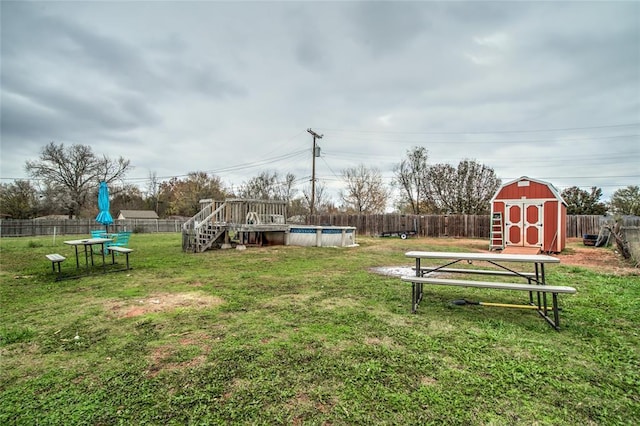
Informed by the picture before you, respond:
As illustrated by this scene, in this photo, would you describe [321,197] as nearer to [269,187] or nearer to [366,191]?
[269,187]

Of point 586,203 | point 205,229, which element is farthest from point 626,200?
point 205,229

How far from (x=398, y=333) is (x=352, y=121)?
1837 centimetres

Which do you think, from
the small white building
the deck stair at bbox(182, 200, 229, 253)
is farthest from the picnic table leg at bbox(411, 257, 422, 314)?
the small white building

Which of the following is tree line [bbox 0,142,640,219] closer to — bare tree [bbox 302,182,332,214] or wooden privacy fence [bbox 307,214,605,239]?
bare tree [bbox 302,182,332,214]

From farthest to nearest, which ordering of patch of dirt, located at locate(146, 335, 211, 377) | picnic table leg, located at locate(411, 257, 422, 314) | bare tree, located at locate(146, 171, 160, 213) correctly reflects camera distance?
bare tree, located at locate(146, 171, 160, 213) < picnic table leg, located at locate(411, 257, 422, 314) < patch of dirt, located at locate(146, 335, 211, 377)

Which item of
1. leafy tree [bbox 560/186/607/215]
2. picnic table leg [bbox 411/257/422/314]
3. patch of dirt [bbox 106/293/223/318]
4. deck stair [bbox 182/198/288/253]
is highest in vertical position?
leafy tree [bbox 560/186/607/215]

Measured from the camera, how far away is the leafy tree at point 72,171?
3397cm

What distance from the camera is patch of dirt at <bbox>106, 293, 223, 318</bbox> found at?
13.5 feet

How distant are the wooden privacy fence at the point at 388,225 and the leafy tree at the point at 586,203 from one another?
31.7ft

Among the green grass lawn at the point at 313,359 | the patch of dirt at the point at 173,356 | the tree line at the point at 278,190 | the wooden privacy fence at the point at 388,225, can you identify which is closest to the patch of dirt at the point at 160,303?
the green grass lawn at the point at 313,359

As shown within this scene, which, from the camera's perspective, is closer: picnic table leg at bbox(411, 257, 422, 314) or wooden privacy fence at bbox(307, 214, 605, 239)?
picnic table leg at bbox(411, 257, 422, 314)

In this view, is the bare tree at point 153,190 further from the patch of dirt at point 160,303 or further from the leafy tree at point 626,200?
the leafy tree at point 626,200

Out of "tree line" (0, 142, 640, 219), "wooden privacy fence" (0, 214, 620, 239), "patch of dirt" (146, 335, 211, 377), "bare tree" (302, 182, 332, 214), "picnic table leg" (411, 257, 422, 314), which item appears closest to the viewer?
"patch of dirt" (146, 335, 211, 377)

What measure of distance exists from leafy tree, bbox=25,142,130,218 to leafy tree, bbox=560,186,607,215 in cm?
5005
